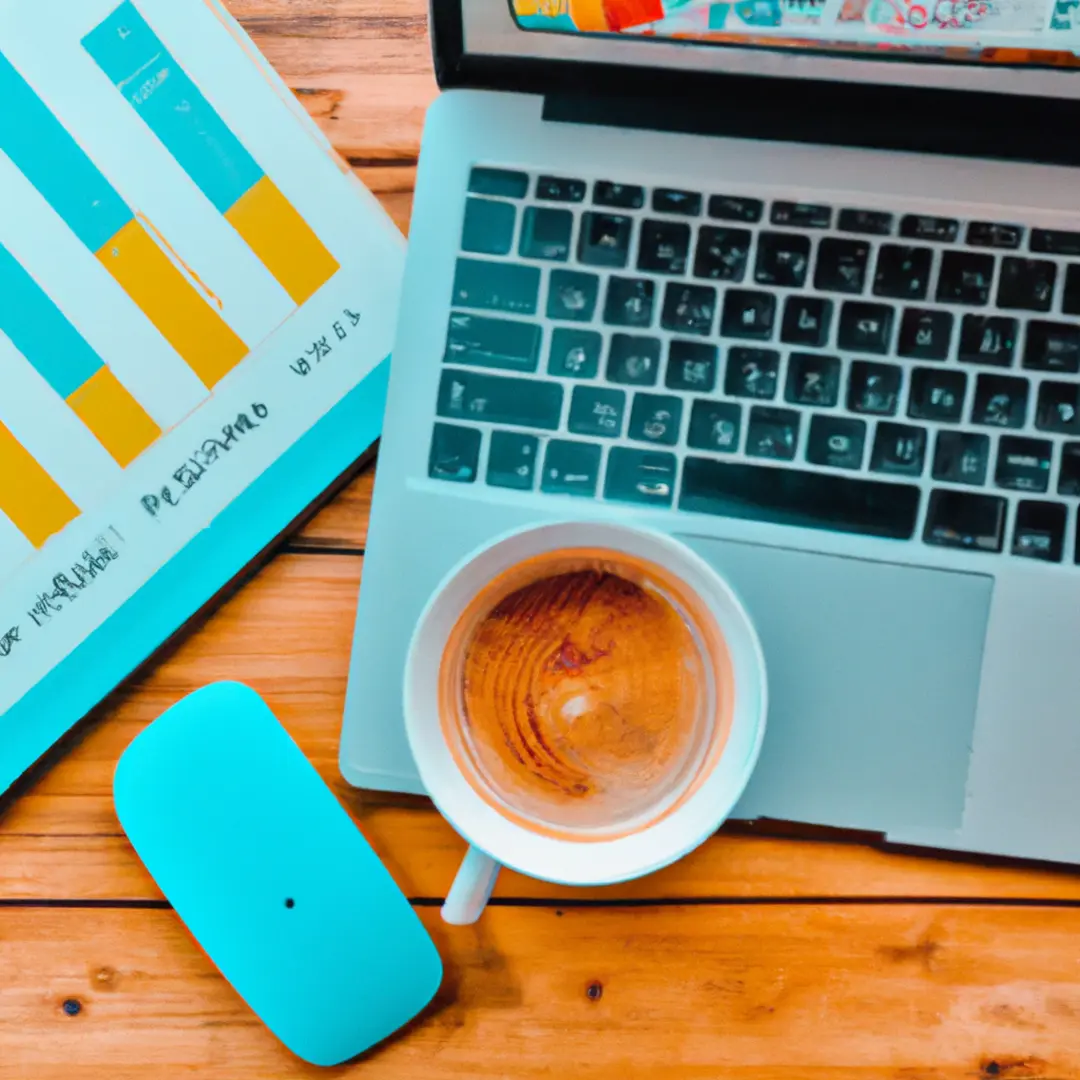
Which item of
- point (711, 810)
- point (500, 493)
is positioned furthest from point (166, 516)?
point (711, 810)

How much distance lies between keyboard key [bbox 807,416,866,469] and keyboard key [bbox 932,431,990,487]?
3 centimetres

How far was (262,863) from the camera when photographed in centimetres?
46

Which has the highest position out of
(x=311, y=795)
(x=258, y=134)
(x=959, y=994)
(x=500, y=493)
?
(x=258, y=134)

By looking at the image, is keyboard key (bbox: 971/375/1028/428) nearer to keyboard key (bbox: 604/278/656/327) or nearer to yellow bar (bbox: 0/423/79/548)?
keyboard key (bbox: 604/278/656/327)

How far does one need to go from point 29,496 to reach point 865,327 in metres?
0.40

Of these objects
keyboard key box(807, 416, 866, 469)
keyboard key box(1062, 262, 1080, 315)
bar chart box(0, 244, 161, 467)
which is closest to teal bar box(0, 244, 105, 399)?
bar chart box(0, 244, 161, 467)

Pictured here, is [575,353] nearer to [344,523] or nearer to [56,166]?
[344,523]

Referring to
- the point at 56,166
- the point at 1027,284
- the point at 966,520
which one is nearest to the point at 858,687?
the point at 966,520

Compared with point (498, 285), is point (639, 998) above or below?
below

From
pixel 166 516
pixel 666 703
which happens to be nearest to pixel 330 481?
pixel 166 516

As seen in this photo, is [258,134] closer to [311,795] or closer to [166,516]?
[166,516]

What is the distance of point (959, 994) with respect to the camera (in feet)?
1.61

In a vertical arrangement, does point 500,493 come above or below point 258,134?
below

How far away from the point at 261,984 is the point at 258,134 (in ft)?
1.31
